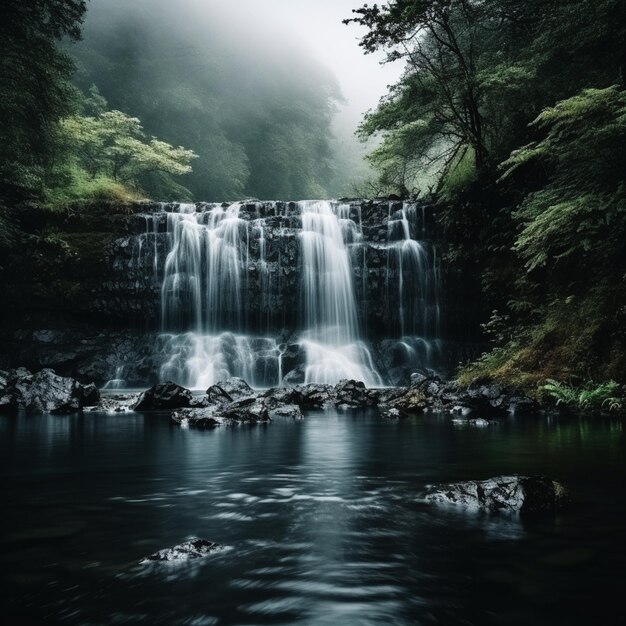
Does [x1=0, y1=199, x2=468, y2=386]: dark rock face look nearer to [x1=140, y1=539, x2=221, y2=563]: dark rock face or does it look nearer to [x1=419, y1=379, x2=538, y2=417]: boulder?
[x1=419, y1=379, x2=538, y2=417]: boulder

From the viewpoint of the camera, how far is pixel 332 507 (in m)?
3.23

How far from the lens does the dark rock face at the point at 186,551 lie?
2213 millimetres

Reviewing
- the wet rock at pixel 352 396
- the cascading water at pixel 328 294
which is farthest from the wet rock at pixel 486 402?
the cascading water at pixel 328 294

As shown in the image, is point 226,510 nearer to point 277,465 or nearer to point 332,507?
point 332,507

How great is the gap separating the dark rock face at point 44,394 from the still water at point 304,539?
5662mm

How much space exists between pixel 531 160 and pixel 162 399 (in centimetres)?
1238

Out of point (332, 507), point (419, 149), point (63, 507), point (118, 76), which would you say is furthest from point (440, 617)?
point (118, 76)

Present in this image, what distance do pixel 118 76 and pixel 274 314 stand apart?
29108 mm

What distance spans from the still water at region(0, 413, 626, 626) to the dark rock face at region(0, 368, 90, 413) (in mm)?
5662

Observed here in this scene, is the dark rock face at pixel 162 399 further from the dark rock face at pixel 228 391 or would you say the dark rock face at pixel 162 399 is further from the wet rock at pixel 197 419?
the wet rock at pixel 197 419

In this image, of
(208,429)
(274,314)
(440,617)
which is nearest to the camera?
(440,617)

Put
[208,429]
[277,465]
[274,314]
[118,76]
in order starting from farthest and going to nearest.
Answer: [118,76]
[274,314]
[208,429]
[277,465]

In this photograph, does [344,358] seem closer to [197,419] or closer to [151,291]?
[151,291]

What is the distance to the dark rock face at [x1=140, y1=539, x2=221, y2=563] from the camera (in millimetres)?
2213
